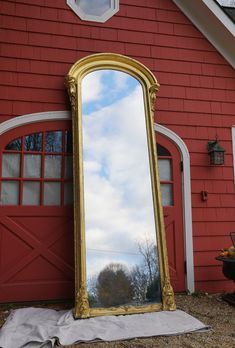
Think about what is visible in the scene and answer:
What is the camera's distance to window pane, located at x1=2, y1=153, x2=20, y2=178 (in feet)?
14.8

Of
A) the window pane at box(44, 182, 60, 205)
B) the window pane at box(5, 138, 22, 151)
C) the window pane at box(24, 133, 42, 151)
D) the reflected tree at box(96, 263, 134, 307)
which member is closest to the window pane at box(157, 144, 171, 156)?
the window pane at box(44, 182, 60, 205)

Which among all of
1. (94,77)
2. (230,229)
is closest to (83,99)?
(94,77)

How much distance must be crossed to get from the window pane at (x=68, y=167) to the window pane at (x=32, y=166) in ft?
1.05

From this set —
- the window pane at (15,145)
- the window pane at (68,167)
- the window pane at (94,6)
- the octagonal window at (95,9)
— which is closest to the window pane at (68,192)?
the window pane at (68,167)

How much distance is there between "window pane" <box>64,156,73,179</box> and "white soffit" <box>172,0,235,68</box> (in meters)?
2.68

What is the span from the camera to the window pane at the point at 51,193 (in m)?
4.56

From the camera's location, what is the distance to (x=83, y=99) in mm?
4555

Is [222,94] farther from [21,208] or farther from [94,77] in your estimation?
[21,208]

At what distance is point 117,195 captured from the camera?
4289 millimetres

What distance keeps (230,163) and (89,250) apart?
243 centimetres

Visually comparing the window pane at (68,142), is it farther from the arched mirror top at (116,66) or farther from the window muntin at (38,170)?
the arched mirror top at (116,66)

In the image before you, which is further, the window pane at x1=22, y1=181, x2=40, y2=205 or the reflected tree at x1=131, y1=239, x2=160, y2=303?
the window pane at x1=22, y1=181, x2=40, y2=205

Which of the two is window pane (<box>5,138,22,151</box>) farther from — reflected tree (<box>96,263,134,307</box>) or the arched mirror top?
reflected tree (<box>96,263,134,307</box>)

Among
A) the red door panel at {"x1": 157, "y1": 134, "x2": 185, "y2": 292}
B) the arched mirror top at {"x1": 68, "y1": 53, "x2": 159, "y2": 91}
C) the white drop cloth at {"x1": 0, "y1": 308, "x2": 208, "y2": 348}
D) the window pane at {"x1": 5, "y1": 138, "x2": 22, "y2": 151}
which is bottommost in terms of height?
the white drop cloth at {"x1": 0, "y1": 308, "x2": 208, "y2": 348}
